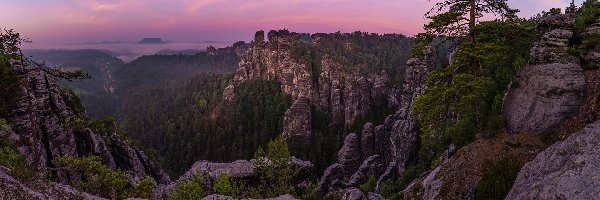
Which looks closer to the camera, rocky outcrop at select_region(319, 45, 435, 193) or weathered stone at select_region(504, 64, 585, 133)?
weathered stone at select_region(504, 64, 585, 133)

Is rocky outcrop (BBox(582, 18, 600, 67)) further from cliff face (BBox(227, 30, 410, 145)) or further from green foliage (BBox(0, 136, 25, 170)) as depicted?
cliff face (BBox(227, 30, 410, 145))

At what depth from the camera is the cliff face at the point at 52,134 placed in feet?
120

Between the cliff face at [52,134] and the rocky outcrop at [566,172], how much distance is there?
32028mm

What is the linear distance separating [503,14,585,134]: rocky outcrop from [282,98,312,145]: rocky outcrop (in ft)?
353

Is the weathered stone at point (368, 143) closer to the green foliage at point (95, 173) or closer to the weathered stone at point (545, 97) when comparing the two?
the weathered stone at point (545, 97)

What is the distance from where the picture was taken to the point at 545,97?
22.8 m

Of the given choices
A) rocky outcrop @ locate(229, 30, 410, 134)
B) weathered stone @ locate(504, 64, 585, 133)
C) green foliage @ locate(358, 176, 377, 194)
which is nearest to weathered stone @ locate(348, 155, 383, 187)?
green foliage @ locate(358, 176, 377, 194)

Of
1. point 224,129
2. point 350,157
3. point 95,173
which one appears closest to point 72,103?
point 95,173

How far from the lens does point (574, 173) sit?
14867 millimetres

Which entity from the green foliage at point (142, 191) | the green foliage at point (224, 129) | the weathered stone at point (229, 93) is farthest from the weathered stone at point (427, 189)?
the weathered stone at point (229, 93)

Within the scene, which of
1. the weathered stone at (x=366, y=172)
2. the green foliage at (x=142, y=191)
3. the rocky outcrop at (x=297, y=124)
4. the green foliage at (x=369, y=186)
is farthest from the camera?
the rocky outcrop at (x=297, y=124)

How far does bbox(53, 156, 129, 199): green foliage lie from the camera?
23.5 m

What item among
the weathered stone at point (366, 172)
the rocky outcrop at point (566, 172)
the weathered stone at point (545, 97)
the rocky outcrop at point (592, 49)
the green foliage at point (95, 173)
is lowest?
the weathered stone at point (366, 172)

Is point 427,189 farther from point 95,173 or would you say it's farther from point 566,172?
point 95,173
